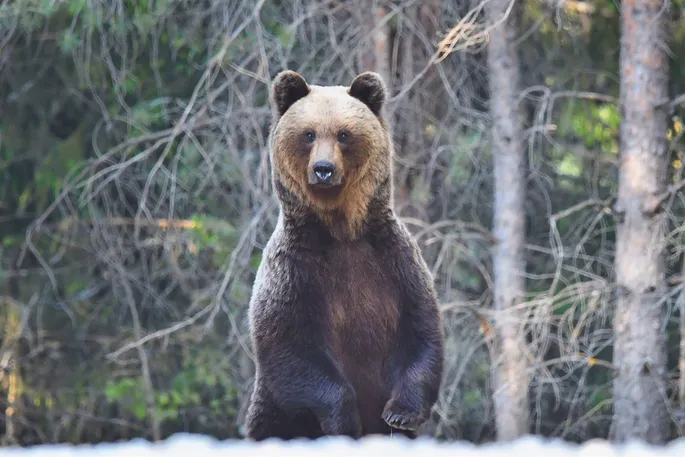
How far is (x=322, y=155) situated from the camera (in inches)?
181

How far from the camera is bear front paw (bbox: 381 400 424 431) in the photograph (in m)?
4.53

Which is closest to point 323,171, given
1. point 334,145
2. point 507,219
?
point 334,145

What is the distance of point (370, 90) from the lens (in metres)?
4.81

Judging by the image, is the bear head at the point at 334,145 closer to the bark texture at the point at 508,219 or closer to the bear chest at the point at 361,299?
the bear chest at the point at 361,299

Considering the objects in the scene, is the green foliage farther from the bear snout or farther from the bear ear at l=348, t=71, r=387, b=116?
the bear snout

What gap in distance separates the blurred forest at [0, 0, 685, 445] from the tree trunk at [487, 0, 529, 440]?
0.24 ft

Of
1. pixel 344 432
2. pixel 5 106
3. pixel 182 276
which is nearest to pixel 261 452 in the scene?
pixel 344 432

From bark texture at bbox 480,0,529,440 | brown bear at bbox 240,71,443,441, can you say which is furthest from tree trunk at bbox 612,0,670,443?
brown bear at bbox 240,71,443,441

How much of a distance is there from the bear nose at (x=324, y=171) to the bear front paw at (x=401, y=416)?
35.7 inches

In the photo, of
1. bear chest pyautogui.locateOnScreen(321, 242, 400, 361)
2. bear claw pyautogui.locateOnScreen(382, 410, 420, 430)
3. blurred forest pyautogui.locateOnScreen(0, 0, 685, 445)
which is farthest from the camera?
blurred forest pyautogui.locateOnScreen(0, 0, 685, 445)

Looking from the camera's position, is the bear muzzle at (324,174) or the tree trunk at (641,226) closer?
the bear muzzle at (324,174)

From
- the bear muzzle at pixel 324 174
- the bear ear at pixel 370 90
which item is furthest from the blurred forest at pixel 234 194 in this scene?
the bear muzzle at pixel 324 174

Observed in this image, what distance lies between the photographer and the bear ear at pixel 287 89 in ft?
15.5

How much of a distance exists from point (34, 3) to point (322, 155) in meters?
5.68
